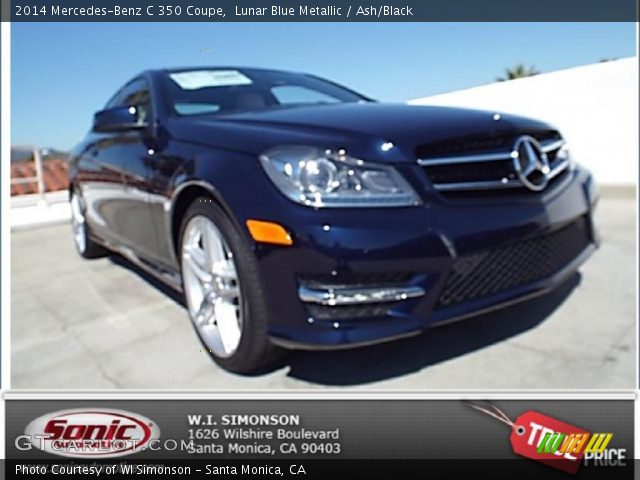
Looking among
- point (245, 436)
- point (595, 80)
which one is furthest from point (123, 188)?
point (595, 80)

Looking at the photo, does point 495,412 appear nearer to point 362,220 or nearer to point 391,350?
Result: point 391,350

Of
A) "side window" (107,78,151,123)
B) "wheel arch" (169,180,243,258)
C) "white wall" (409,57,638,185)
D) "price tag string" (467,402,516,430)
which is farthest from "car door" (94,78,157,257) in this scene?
"white wall" (409,57,638,185)

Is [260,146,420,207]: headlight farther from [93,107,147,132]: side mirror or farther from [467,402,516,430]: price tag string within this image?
[93,107,147,132]: side mirror

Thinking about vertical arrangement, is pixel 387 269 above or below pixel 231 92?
below

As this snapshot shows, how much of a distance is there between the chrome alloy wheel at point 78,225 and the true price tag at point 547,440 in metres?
3.36

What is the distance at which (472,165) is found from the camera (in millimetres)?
1592

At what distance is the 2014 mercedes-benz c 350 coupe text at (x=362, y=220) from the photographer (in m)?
1.49

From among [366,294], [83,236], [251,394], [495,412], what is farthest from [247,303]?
[83,236]

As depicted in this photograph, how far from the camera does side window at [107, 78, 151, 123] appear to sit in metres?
2.38

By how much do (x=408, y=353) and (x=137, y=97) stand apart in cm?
201

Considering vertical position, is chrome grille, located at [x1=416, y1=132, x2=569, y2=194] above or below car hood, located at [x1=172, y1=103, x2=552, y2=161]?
below

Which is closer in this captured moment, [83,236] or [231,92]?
[231,92]

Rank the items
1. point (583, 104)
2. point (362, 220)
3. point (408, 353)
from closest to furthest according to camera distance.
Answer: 1. point (362, 220)
2. point (408, 353)
3. point (583, 104)

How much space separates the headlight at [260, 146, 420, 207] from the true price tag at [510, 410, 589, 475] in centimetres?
79
